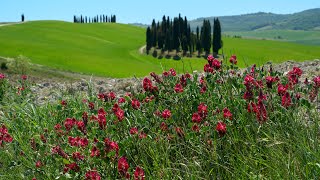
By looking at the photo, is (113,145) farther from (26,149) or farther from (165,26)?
(165,26)

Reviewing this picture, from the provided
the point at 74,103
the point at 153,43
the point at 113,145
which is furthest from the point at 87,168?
the point at 153,43

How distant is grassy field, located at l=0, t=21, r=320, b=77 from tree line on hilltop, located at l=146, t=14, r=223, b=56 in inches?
154

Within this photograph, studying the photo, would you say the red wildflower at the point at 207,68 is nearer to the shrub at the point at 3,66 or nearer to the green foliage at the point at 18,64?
the green foliage at the point at 18,64

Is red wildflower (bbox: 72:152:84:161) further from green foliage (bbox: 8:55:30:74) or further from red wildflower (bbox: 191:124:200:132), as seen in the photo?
green foliage (bbox: 8:55:30:74)

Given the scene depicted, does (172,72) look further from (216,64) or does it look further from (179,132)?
(179,132)

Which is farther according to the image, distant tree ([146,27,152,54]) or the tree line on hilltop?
distant tree ([146,27,152,54])

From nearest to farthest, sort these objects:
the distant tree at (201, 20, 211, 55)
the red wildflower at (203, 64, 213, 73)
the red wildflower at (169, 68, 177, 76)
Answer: the red wildflower at (203, 64, 213, 73) → the red wildflower at (169, 68, 177, 76) → the distant tree at (201, 20, 211, 55)

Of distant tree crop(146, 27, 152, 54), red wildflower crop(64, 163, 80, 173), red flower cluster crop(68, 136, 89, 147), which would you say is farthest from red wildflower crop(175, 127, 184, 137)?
distant tree crop(146, 27, 152, 54)

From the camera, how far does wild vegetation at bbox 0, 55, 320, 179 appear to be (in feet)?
14.4

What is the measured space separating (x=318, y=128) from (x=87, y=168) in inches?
97.5

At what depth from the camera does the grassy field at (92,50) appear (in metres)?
82.0

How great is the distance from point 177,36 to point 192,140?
8369cm

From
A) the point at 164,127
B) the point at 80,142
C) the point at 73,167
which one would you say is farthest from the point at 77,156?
the point at 164,127

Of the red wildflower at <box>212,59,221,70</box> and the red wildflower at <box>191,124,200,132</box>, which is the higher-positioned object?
the red wildflower at <box>212,59,221,70</box>
